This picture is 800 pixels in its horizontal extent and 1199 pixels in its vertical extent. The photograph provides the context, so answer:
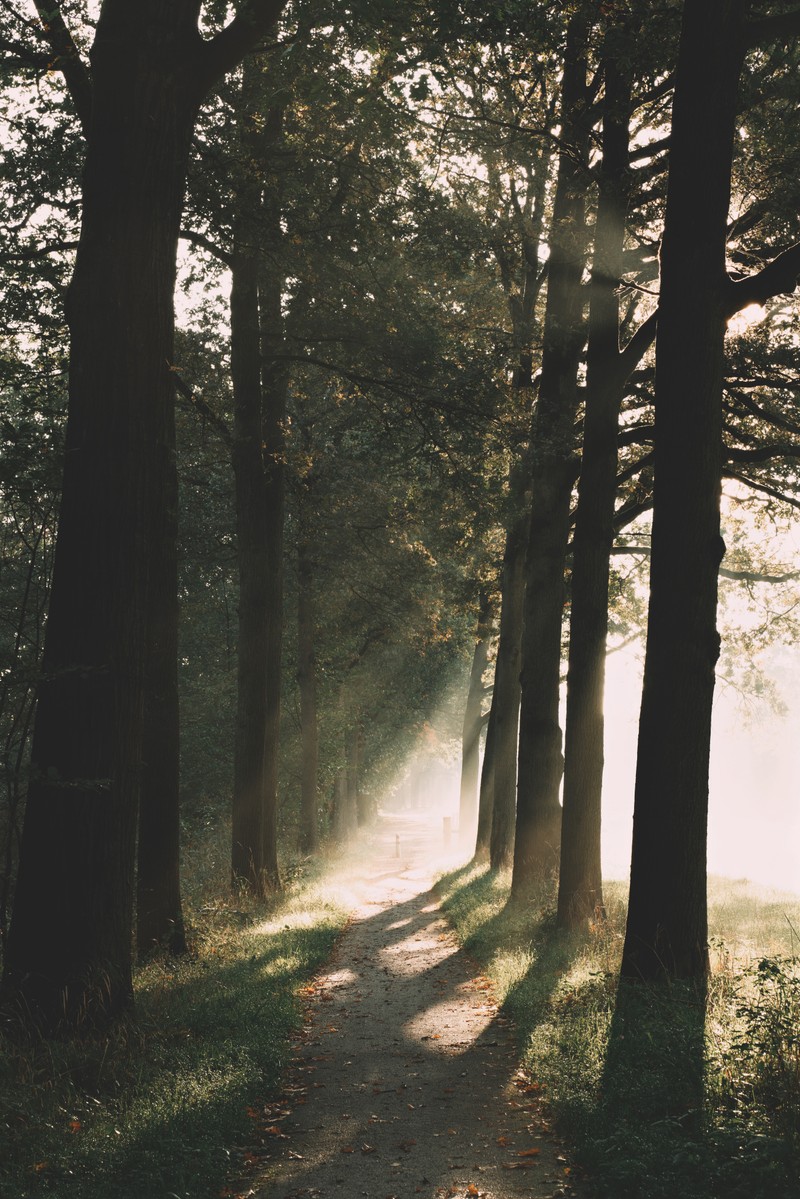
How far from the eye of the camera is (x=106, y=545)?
7090mm

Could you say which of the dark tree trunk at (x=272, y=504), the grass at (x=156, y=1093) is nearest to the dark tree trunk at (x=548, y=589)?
the dark tree trunk at (x=272, y=504)

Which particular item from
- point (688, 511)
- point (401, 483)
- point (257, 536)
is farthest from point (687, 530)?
point (401, 483)

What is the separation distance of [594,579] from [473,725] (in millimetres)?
23967

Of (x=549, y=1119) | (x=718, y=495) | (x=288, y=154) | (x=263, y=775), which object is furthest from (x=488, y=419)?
(x=549, y=1119)

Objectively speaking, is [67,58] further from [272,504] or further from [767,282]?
[272,504]

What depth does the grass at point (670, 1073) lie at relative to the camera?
15.3 ft

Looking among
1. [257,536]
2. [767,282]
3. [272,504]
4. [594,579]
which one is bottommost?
[594,579]

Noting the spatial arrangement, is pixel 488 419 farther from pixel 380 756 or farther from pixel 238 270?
pixel 380 756

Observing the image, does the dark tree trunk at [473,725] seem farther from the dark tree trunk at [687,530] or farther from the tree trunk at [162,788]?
the dark tree trunk at [687,530]

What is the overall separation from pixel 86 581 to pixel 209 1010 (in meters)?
3.70

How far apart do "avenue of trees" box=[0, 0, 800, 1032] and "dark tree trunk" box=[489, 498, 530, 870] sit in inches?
3.4

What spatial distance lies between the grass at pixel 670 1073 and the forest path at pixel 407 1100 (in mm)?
283

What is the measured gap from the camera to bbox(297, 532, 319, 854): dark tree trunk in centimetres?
2448

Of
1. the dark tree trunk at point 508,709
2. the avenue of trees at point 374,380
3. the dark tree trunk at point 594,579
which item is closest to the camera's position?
the avenue of trees at point 374,380
